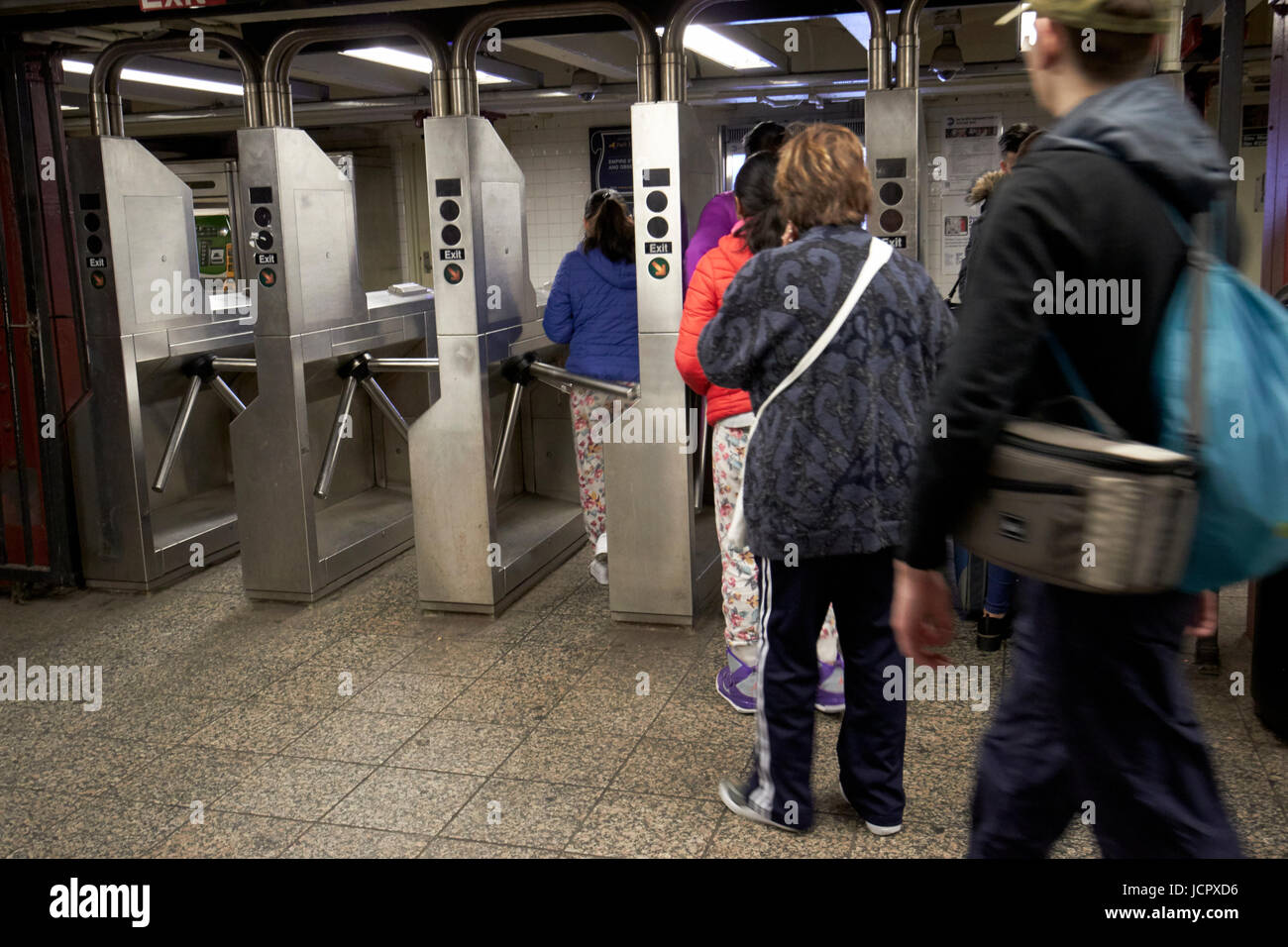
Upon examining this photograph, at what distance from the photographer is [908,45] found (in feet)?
10.9

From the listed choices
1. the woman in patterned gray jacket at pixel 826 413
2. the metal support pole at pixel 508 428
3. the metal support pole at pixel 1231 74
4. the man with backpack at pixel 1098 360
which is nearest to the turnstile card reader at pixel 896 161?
the metal support pole at pixel 1231 74

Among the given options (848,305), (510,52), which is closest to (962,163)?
(510,52)

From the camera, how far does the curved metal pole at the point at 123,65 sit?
3.87 meters

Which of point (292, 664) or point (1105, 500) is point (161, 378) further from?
point (1105, 500)

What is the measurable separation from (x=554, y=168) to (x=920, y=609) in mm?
7972

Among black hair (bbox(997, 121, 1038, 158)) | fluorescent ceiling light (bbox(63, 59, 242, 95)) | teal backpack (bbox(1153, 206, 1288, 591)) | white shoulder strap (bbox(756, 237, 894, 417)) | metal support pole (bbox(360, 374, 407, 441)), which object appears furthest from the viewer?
fluorescent ceiling light (bbox(63, 59, 242, 95))

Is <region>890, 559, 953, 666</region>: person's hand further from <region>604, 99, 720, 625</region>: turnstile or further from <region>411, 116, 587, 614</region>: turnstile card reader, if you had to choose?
<region>411, 116, 587, 614</region>: turnstile card reader

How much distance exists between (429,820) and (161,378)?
9.11 ft

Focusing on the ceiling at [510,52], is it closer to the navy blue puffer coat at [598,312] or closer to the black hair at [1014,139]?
the black hair at [1014,139]

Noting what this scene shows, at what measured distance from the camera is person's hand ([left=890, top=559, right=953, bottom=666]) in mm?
1443

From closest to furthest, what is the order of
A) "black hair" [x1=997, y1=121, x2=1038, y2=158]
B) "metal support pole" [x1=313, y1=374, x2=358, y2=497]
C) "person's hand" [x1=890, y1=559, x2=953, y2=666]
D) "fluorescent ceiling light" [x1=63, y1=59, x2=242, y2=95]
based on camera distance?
1. "person's hand" [x1=890, y1=559, x2=953, y2=666]
2. "black hair" [x1=997, y1=121, x2=1038, y2=158]
3. "metal support pole" [x1=313, y1=374, x2=358, y2=497]
4. "fluorescent ceiling light" [x1=63, y1=59, x2=242, y2=95]

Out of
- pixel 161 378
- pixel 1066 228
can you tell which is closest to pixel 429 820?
pixel 1066 228

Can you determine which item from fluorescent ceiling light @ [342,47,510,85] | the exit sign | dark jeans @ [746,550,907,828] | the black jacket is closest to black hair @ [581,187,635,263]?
the exit sign

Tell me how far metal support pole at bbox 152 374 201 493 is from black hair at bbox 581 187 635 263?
175 centimetres
